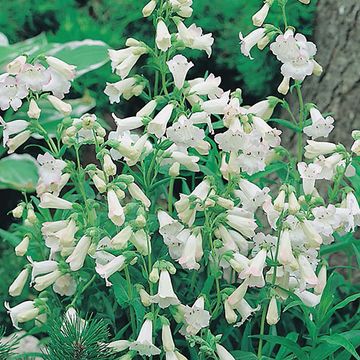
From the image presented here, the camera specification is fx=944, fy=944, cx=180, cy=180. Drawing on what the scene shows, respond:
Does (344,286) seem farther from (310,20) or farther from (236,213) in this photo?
(310,20)

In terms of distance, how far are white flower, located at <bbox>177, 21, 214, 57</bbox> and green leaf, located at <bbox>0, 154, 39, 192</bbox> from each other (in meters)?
2.14

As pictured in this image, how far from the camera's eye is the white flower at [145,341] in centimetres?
207

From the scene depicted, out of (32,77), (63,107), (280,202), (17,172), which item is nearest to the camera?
(280,202)

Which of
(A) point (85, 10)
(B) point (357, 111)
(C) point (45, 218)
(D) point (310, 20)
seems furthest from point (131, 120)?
(A) point (85, 10)

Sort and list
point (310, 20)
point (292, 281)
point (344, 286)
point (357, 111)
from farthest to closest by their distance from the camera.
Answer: point (310, 20) → point (357, 111) → point (344, 286) → point (292, 281)

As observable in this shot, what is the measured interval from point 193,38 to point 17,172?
7.65 feet

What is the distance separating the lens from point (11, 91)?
2.15 m

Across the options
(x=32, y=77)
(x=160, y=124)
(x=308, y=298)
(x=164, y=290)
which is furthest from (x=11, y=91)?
(x=308, y=298)

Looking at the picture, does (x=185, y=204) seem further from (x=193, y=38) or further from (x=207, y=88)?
(x=193, y=38)

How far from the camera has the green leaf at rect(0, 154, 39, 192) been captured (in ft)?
14.4

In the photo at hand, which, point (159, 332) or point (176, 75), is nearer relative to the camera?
point (176, 75)

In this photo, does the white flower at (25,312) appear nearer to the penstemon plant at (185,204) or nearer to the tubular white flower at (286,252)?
the penstemon plant at (185,204)

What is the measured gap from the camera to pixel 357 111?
3.92m

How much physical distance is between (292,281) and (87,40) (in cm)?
239
